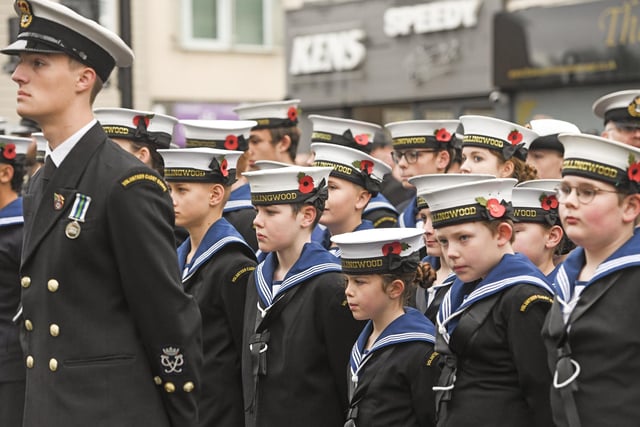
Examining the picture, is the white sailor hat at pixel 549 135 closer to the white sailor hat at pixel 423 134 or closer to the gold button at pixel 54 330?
the white sailor hat at pixel 423 134

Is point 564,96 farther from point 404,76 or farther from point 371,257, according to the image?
point 371,257

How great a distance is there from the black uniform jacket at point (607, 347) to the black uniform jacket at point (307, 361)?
141cm

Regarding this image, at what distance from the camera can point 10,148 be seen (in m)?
7.66

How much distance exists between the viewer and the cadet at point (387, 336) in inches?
218

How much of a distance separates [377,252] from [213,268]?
1135 mm

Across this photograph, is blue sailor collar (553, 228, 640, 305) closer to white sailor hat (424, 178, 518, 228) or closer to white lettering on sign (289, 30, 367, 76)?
white sailor hat (424, 178, 518, 228)

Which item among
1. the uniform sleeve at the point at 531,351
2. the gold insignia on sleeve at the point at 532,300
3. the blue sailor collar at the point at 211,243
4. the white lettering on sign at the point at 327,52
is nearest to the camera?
the uniform sleeve at the point at 531,351

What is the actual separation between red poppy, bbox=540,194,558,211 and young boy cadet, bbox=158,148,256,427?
1501 millimetres

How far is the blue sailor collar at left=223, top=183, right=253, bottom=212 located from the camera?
25.9 ft

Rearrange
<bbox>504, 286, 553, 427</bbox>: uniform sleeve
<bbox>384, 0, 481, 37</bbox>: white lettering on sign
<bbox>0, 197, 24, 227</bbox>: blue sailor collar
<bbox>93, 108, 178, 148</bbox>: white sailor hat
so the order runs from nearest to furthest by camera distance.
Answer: <bbox>504, 286, 553, 427</bbox>: uniform sleeve
<bbox>0, 197, 24, 227</bbox>: blue sailor collar
<bbox>93, 108, 178, 148</bbox>: white sailor hat
<bbox>384, 0, 481, 37</bbox>: white lettering on sign

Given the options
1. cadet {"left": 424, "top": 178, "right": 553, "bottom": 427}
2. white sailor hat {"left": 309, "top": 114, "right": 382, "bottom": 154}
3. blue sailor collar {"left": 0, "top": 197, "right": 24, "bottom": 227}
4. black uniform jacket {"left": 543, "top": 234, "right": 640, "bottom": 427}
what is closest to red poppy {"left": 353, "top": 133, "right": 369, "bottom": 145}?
white sailor hat {"left": 309, "top": 114, "right": 382, "bottom": 154}

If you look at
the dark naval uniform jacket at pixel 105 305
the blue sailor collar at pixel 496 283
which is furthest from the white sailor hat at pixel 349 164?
the dark naval uniform jacket at pixel 105 305

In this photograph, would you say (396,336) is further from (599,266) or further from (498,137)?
(498,137)

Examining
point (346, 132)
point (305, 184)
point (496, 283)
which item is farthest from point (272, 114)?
point (496, 283)
